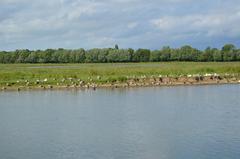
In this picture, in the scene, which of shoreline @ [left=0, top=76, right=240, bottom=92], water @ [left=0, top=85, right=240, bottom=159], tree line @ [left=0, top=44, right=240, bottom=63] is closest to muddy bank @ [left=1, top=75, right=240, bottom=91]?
shoreline @ [left=0, top=76, right=240, bottom=92]

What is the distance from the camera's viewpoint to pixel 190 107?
34.4 metres

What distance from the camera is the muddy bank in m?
50.8

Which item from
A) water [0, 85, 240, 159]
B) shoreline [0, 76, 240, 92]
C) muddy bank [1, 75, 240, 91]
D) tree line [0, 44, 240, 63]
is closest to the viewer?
water [0, 85, 240, 159]

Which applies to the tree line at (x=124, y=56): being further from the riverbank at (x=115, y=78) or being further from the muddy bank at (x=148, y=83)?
the muddy bank at (x=148, y=83)

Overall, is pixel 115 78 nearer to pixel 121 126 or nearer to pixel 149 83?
pixel 149 83

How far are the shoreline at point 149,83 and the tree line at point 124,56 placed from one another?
2436 inches

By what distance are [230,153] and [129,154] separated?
3.63 metres

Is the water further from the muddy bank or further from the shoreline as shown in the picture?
the muddy bank

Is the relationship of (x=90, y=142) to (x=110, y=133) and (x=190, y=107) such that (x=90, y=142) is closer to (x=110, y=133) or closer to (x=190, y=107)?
(x=110, y=133)

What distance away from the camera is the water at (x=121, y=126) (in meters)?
20.9

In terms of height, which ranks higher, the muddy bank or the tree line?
the tree line

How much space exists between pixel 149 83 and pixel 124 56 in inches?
2635

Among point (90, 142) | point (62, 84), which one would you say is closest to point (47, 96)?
point (62, 84)

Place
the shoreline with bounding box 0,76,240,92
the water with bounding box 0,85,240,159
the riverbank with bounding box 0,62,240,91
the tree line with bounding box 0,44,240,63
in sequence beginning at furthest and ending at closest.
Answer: the tree line with bounding box 0,44,240,63 → the riverbank with bounding box 0,62,240,91 → the shoreline with bounding box 0,76,240,92 → the water with bounding box 0,85,240,159
